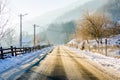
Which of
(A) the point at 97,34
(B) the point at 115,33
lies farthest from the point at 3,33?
(B) the point at 115,33

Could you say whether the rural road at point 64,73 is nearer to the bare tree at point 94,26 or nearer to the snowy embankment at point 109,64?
the snowy embankment at point 109,64

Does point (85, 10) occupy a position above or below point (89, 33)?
above

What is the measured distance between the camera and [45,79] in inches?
473

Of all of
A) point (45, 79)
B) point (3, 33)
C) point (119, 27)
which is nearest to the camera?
point (45, 79)

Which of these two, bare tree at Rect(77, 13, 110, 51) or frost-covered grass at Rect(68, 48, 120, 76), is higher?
bare tree at Rect(77, 13, 110, 51)

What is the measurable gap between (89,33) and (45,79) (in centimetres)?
4564

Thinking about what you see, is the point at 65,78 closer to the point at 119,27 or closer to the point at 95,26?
the point at 95,26

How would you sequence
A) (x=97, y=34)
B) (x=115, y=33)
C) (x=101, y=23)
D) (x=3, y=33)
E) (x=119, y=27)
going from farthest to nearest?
(x=119, y=27) → (x=115, y=33) → (x=101, y=23) → (x=97, y=34) → (x=3, y=33)

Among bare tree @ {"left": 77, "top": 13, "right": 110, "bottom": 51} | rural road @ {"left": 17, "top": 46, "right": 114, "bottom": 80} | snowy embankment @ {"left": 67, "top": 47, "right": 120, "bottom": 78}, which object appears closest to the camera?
rural road @ {"left": 17, "top": 46, "right": 114, "bottom": 80}

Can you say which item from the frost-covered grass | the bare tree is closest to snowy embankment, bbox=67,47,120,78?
the frost-covered grass

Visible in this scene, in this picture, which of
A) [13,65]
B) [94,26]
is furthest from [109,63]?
[94,26]

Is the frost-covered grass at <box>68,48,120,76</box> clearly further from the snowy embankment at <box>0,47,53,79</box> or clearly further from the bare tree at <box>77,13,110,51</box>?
the bare tree at <box>77,13,110,51</box>

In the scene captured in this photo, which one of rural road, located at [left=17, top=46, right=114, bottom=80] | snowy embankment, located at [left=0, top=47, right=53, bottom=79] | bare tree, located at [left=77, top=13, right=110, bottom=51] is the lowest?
rural road, located at [left=17, top=46, right=114, bottom=80]

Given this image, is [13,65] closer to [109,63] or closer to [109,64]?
[109,64]
